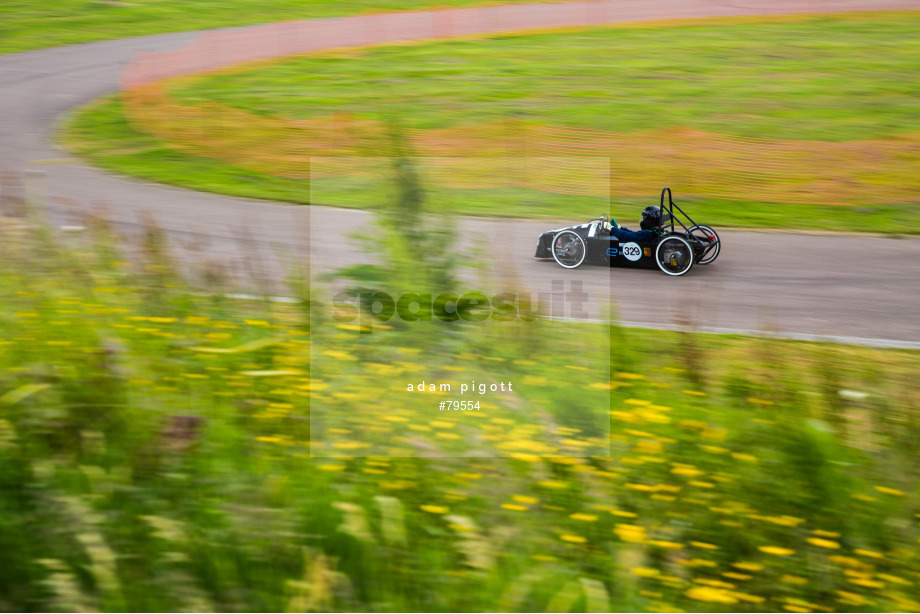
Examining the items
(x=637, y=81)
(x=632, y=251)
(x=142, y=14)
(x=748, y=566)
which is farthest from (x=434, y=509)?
(x=142, y=14)

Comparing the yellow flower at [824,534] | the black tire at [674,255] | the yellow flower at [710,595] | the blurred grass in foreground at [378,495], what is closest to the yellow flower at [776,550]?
the blurred grass in foreground at [378,495]

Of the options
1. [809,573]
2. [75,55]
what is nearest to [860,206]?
[809,573]

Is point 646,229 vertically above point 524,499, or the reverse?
point 646,229

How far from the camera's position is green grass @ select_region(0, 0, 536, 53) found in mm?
26781

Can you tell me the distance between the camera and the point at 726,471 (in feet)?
14.1

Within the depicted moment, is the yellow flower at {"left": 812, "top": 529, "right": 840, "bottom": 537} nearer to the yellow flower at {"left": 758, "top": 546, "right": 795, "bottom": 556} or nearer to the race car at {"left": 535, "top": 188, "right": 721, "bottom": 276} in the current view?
the yellow flower at {"left": 758, "top": 546, "right": 795, "bottom": 556}

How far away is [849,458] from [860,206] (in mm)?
10569

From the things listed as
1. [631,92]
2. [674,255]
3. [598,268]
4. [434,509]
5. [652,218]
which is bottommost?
[434,509]

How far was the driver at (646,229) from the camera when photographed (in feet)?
34.1

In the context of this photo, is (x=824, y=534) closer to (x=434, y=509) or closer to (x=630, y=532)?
(x=630, y=532)

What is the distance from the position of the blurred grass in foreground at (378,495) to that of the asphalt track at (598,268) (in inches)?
50.9

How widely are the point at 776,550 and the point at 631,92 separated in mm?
17493

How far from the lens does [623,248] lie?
1048 cm

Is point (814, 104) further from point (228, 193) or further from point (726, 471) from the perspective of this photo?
point (726, 471)
